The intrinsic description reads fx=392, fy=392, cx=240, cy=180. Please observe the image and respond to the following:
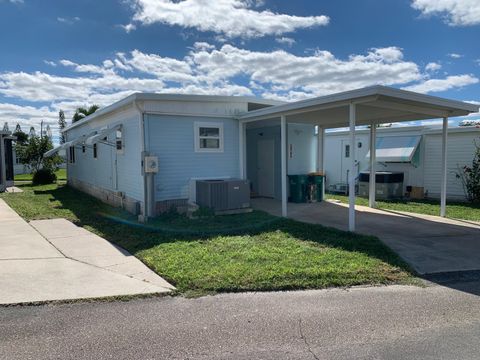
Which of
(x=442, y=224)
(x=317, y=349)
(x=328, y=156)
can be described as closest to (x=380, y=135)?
(x=328, y=156)

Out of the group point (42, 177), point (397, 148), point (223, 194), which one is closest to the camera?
point (223, 194)

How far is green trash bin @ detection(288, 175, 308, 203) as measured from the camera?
40.2 ft

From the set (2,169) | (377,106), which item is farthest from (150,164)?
(2,169)

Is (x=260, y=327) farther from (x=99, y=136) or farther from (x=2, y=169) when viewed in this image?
(x=2, y=169)

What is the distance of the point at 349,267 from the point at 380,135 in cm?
1216

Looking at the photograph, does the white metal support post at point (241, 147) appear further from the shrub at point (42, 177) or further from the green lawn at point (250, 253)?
the shrub at point (42, 177)

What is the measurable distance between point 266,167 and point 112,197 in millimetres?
5119

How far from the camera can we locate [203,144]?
34.4 ft

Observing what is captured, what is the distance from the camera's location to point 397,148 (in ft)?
50.3

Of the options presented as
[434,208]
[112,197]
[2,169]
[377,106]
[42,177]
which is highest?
[377,106]

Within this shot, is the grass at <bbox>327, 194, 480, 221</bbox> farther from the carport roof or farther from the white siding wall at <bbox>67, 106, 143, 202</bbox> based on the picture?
the white siding wall at <bbox>67, 106, 143, 202</bbox>

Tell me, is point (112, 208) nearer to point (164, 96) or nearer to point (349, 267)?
point (164, 96)

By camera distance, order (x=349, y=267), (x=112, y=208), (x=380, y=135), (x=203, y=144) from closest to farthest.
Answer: (x=349, y=267) → (x=203, y=144) → (x=112, y=208) → (x=380, y=135)

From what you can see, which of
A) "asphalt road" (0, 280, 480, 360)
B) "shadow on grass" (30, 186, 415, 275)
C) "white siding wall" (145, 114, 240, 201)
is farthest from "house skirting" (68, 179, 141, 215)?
"asphalt road" (0, 280, 480, 360)
